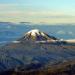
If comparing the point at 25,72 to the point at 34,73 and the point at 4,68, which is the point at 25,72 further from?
the point at 4,68

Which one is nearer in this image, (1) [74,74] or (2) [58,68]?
(1) [74,74]

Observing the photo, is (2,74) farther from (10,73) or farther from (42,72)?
(42,72)

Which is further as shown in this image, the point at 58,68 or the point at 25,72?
the point at 58,68

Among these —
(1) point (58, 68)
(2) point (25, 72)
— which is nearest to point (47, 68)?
(1) point (58, 68)

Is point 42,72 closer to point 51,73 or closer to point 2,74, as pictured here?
point 51,73

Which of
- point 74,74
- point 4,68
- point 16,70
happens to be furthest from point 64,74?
point 4,68

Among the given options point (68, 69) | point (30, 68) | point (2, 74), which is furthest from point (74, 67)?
point (2, 74)

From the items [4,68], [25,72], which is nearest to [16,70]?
[25,72]

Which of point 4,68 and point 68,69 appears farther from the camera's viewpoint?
point 4,68
